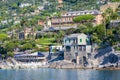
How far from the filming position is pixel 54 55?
109312 millimetres

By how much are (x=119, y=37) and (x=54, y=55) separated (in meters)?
13.6

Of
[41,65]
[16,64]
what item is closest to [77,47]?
[41,65]

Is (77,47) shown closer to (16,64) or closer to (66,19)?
(16,64)

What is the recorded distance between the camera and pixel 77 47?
105500 mm

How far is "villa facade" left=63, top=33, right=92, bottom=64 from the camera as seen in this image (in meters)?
104

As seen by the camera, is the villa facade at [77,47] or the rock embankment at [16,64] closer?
the villa facade at [77,47]

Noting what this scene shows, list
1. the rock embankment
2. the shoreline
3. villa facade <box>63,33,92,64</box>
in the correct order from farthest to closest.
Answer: the rock embankment → villa facade <box>63,33,92,64</box> → the shoreline

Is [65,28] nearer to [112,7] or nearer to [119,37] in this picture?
[112,7]

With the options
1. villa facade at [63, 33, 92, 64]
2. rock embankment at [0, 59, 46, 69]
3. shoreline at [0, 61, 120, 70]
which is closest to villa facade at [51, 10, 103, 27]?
rock embankment at [0, 59, 46, 69]

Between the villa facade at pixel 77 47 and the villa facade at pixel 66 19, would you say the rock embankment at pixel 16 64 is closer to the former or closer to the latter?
the villa facade at pixel 77 47

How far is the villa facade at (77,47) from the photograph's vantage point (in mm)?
103619

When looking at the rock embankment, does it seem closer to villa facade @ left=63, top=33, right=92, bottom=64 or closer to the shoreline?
the shoreline

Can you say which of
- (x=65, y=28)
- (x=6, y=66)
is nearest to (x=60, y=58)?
(x=6, y=66)

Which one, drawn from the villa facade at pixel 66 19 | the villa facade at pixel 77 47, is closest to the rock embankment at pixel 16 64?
the villa facade at pixel 77 47
